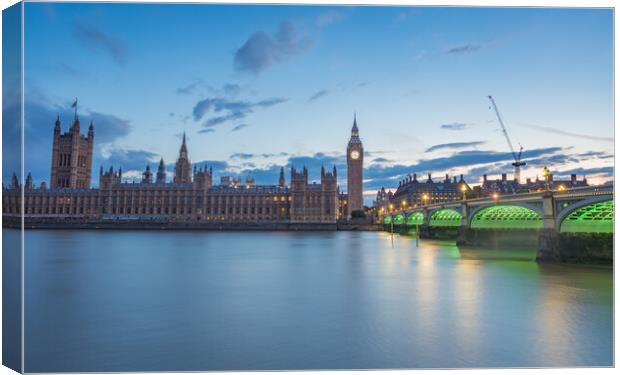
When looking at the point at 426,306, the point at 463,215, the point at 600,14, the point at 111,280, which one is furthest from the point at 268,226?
the point at 600,14

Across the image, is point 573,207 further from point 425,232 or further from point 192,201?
point 192,201

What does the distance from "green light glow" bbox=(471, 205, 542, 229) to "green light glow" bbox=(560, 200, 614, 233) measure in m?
8.65

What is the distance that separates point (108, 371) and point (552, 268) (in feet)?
61.4

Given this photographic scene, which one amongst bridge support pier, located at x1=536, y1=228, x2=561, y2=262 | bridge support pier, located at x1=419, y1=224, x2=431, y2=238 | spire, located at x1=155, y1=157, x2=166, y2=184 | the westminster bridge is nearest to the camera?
the westminster bridge

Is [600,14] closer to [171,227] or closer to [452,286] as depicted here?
[452,286]

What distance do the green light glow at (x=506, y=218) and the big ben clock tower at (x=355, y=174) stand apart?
226 ft

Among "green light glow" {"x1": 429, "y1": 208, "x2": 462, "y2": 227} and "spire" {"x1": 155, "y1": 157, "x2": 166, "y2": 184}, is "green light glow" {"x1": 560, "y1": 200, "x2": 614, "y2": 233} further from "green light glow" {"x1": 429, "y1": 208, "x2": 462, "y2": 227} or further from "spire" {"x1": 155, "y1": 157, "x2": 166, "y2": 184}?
"spire" {"x1": 155, "y1": 157, "x2": 166, "y2": 184}

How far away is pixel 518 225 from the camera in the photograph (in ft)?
107

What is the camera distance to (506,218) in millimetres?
35531

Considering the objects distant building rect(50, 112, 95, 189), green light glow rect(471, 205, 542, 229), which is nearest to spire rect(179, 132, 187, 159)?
distant building rect(50, 112, 95, 189)

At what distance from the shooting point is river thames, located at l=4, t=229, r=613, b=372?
25.8 feet

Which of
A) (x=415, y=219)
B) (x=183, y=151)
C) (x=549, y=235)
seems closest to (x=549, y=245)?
(x=549, y=235)

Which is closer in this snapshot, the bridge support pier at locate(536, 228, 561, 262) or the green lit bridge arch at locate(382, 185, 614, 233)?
the green lit bridge arch at locate(382, 185, 614, 233)

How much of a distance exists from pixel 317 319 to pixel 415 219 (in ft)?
185
